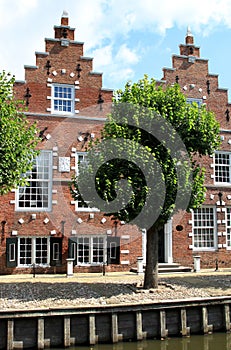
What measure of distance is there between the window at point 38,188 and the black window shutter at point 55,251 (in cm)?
169

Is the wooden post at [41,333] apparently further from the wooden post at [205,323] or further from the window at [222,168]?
the window at [222,168]

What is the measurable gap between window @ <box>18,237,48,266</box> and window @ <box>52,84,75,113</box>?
6.90 m

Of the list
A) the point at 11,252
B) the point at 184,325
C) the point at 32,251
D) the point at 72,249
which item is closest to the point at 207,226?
the point at 72,249

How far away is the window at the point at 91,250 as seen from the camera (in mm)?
20734

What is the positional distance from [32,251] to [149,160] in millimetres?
9359

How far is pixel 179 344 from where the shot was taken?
1155cm

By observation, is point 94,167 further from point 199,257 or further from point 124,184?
point 199,257

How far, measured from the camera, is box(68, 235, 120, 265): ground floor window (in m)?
20.7

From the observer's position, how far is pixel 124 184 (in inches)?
540

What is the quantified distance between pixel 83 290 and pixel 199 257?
28.5ft

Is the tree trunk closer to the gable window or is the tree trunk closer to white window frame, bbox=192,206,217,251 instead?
the gable window

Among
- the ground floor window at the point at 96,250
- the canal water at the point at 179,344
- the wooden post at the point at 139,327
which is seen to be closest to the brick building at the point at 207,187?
the ground floor window at the point at 96,250

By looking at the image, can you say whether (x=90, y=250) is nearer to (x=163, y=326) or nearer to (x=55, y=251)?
(x=55, y=251)

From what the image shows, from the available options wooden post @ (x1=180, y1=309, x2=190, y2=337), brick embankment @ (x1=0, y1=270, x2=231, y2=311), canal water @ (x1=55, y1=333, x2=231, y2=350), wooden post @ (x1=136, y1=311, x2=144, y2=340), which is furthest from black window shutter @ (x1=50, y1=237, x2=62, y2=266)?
wooden post @ (x1=180, y1=309, x2=190, y2=337)
